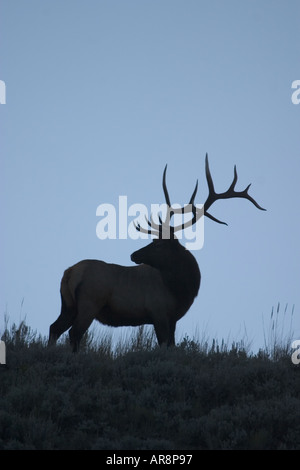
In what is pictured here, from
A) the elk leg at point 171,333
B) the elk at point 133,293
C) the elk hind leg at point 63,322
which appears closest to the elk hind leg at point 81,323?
the elk at point 133,293

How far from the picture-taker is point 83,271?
10.0 m

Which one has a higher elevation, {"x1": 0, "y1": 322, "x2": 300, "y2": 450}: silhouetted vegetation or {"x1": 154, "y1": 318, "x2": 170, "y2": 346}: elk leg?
{"x1": 154, "y1": 318, "x2": 170, "y2": 346}: elk leg

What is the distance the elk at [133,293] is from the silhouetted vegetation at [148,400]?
75cm

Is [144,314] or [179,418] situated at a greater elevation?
[144,314]

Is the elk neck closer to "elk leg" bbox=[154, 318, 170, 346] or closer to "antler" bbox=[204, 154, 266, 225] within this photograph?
"elk leg" bbox=[154, 318, 170, 346]

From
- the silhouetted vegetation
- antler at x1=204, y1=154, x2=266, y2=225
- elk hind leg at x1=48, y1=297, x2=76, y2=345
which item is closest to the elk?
elk hind leg at x1=48, y1=297, x2=76, y2=345

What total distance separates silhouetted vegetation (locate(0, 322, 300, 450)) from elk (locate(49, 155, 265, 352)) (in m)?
0.75

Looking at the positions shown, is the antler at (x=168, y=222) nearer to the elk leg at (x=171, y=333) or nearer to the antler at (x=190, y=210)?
the antler at (x=190, y=210)

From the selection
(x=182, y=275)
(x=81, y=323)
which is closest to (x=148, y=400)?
(x=81, y=323)

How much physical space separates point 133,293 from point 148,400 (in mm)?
2851

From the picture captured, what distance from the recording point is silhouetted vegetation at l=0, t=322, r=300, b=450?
266 inches
